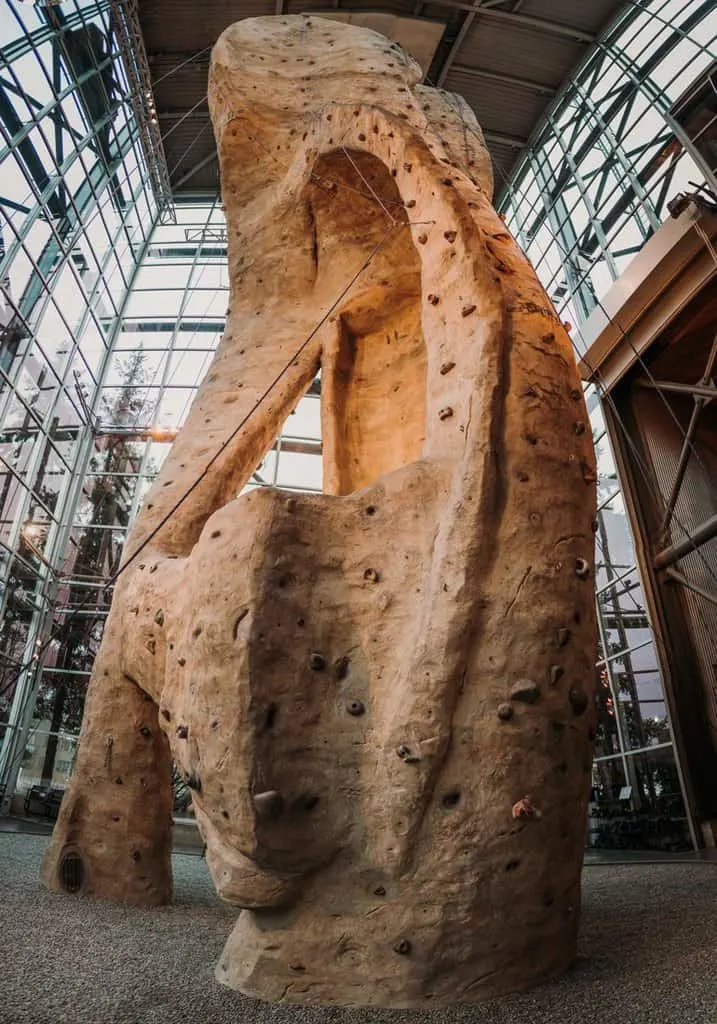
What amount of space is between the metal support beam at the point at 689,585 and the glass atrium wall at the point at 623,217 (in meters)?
0.76

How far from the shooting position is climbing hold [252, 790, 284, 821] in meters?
2.24

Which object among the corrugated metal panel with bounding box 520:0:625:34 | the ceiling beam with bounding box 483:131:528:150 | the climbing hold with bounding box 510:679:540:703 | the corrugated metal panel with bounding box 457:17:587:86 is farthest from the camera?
the ceiling beam with bounding box 483:131:528:150

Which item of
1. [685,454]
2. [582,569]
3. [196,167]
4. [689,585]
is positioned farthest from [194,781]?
[196,167]

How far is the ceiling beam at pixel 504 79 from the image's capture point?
13.0m

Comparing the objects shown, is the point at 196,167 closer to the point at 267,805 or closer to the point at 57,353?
the point at 57,353

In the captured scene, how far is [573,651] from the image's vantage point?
2551 mm

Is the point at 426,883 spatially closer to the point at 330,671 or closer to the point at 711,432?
the point at 330,671

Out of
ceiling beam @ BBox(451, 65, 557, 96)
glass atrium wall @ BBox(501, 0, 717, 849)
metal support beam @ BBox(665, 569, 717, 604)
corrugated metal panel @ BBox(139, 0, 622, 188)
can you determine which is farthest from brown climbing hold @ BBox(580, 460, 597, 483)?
ceiling beam @ BBox(451, 65, 557, 96)

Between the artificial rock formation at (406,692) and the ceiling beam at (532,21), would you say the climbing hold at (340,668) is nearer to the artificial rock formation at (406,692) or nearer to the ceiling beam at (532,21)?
the artificial rock formation at (406,692)

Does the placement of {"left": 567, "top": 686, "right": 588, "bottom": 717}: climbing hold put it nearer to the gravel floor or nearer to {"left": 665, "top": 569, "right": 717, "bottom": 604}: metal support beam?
the gravel floor

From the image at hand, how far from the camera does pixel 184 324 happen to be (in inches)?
595

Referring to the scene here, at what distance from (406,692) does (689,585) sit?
614 cm

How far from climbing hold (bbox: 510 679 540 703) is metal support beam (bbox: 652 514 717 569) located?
17.1 ft

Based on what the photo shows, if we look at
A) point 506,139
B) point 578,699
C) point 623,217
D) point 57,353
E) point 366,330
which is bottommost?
point 578,699
